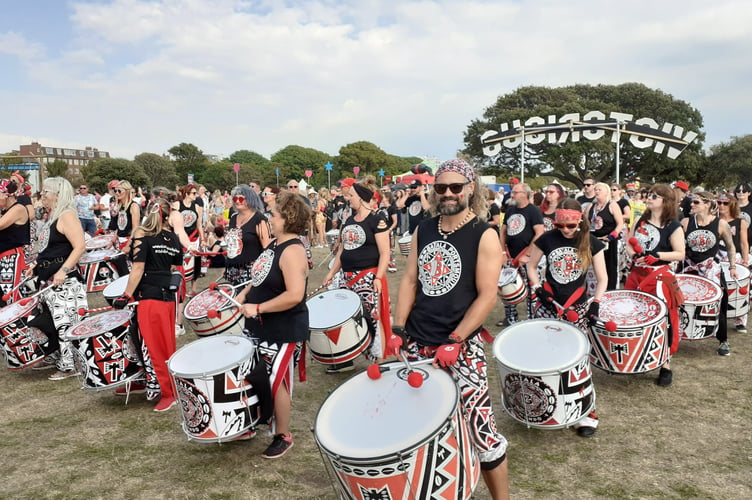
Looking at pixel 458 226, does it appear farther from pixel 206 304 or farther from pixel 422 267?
pixel 206 304

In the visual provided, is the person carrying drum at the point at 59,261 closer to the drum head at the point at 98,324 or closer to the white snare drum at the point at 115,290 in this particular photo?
the white snare drum at the point at 115,290

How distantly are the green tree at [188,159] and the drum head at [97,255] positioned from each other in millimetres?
80359

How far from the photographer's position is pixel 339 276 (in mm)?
5902

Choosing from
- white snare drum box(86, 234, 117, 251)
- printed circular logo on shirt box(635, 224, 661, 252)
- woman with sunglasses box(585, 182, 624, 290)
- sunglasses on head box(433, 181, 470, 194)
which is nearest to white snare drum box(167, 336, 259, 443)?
sunglasses on head box(433, 181, 470, 194)

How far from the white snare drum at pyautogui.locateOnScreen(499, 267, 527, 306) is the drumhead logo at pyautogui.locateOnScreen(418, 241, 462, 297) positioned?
3.96 meters

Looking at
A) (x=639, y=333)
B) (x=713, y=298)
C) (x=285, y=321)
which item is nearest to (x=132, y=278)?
(x=285, y=321)

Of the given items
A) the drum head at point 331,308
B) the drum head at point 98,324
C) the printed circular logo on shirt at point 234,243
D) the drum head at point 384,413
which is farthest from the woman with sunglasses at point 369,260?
the drum head at point 384,413

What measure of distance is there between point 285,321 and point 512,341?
1.65 m

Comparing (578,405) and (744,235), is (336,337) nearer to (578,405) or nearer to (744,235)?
(578,405)

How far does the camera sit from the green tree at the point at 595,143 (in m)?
44.9

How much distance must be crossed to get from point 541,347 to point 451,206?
1.55 metres

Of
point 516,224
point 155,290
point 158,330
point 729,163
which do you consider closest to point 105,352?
point 158,330

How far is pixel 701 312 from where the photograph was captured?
547 cm

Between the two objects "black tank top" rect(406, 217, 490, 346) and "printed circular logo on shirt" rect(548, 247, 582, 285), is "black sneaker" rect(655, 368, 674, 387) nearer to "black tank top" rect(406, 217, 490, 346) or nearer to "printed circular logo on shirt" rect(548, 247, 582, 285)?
"printed circular logo on shirt" rect(548, 247, 582, 285)
